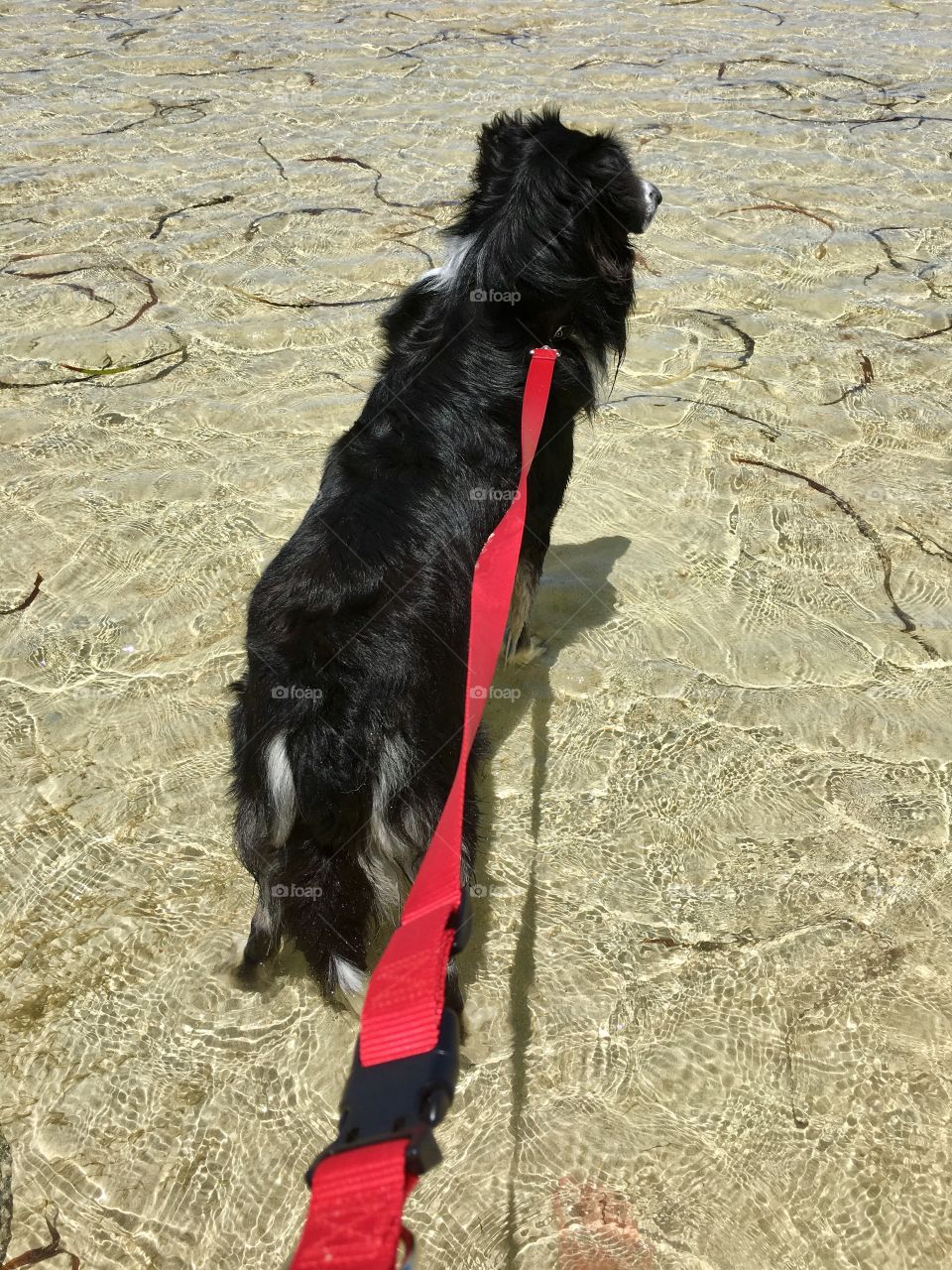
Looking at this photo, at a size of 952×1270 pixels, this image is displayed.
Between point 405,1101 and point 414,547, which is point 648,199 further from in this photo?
point 405,1101

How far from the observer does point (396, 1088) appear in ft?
3.58

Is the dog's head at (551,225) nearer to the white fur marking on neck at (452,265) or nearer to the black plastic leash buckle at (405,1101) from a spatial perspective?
the white fur marking on neck at (452,265)

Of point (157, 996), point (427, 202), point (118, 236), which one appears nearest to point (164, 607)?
point (157, 996)

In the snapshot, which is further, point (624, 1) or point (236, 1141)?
point (624, 1)

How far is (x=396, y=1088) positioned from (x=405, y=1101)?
0.02 m

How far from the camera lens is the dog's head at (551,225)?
8.84ft

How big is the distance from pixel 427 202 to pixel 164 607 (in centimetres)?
367

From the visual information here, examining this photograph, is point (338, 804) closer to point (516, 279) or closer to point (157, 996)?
point (157, 996)

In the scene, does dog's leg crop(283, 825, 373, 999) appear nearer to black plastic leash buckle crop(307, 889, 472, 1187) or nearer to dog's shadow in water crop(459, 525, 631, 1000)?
dog's shadow in water crop(459, 525, 631, 1000)

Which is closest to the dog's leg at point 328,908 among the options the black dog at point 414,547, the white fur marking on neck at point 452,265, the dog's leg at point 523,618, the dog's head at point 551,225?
the black dog at point 414,547

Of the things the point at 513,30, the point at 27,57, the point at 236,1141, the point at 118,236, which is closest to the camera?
the point at 236,1141

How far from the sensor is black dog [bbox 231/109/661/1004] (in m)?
1.94

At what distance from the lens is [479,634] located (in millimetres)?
1852

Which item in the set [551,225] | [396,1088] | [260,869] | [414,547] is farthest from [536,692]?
[396,1088]
